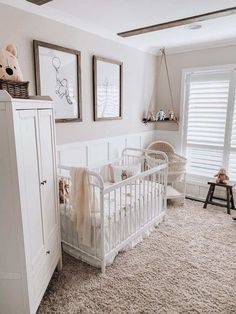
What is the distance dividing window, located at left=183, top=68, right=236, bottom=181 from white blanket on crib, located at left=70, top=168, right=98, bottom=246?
229cm

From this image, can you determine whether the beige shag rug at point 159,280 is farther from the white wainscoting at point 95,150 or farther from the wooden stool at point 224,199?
the white wainscoting at point 95,150

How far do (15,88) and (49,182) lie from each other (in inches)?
28.2

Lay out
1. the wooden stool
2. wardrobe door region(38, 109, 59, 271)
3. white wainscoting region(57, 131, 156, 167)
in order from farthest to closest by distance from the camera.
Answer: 1. the wooden stool
2. white wainscoting region(57, 131, 156, 167)
3. wardrobe door region(38, 109, 59, 271)

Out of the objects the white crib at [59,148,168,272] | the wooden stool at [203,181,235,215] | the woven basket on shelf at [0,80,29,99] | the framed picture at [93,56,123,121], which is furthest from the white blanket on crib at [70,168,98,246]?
the wooden stool at [203,181,235,215]

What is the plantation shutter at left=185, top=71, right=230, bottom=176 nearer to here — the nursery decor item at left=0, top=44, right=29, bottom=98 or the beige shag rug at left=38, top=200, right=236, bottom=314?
the beige shag rug at left=38, top=200, right=236, bottom=314

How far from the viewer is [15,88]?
1457 mm

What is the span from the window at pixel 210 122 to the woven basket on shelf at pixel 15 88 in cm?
278

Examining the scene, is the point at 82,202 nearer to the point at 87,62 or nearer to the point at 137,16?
the point at 87,62

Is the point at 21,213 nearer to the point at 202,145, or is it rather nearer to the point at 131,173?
the point at 131,173

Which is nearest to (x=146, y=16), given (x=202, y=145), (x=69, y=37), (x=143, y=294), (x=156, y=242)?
(x=69, y=37)

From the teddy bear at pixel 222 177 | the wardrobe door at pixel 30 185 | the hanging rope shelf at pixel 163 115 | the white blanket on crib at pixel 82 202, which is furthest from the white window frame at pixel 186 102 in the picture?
the wardrobe door at pixel 30 185

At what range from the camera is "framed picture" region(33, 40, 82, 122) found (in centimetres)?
220

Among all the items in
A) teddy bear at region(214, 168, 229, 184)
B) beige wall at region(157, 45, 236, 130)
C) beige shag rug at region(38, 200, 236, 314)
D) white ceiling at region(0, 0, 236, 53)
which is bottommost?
beige shag rug at region(38, 200, 236, 314)

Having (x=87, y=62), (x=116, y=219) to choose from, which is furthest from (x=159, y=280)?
(x=87, y=62)
